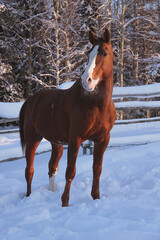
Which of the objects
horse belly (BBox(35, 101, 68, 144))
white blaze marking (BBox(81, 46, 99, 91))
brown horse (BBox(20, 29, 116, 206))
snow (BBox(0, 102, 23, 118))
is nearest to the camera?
white blaze marking (BBox(81, 46, 99, 91))

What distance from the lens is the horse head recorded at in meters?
2.47

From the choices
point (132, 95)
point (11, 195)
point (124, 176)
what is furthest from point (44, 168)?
point (132, 95)

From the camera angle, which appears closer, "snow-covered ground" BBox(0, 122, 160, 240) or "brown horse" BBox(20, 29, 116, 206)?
"snow-covered ground" BBox(0, 122, 160, 240)

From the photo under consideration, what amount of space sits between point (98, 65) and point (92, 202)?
146 centimetres

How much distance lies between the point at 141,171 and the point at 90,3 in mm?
14284

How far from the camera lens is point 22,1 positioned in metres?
16.1

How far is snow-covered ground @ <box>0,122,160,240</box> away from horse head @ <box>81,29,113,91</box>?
48.1 inches

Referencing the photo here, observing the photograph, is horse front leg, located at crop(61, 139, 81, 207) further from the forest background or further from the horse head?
the forest background

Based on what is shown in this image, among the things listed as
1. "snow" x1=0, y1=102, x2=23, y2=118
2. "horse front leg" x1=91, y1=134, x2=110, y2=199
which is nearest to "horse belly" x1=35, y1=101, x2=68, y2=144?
"horse front leg" x1=91, y1=134, x2=110, y2=199

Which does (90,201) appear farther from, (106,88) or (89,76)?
(89,76)

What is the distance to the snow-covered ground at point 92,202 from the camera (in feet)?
6.55

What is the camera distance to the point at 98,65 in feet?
8.46

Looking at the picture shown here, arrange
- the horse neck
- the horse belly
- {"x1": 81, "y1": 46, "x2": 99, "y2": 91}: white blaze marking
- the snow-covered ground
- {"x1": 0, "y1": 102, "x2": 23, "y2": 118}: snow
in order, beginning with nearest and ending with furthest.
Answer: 1. the snow-covered ground
2. {"x1": 81, "y1": 46, "x2": 99, "y2": 91}: white blaze marking
3. the horse neck
4. the horse belly
5. {"x1": 0, "y1": 102, "x2": 23, "y2": 118}: snow

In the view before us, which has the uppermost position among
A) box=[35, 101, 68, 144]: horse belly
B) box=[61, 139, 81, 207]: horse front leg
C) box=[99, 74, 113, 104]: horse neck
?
box=[99, 74, 113, 104]: horse neck
